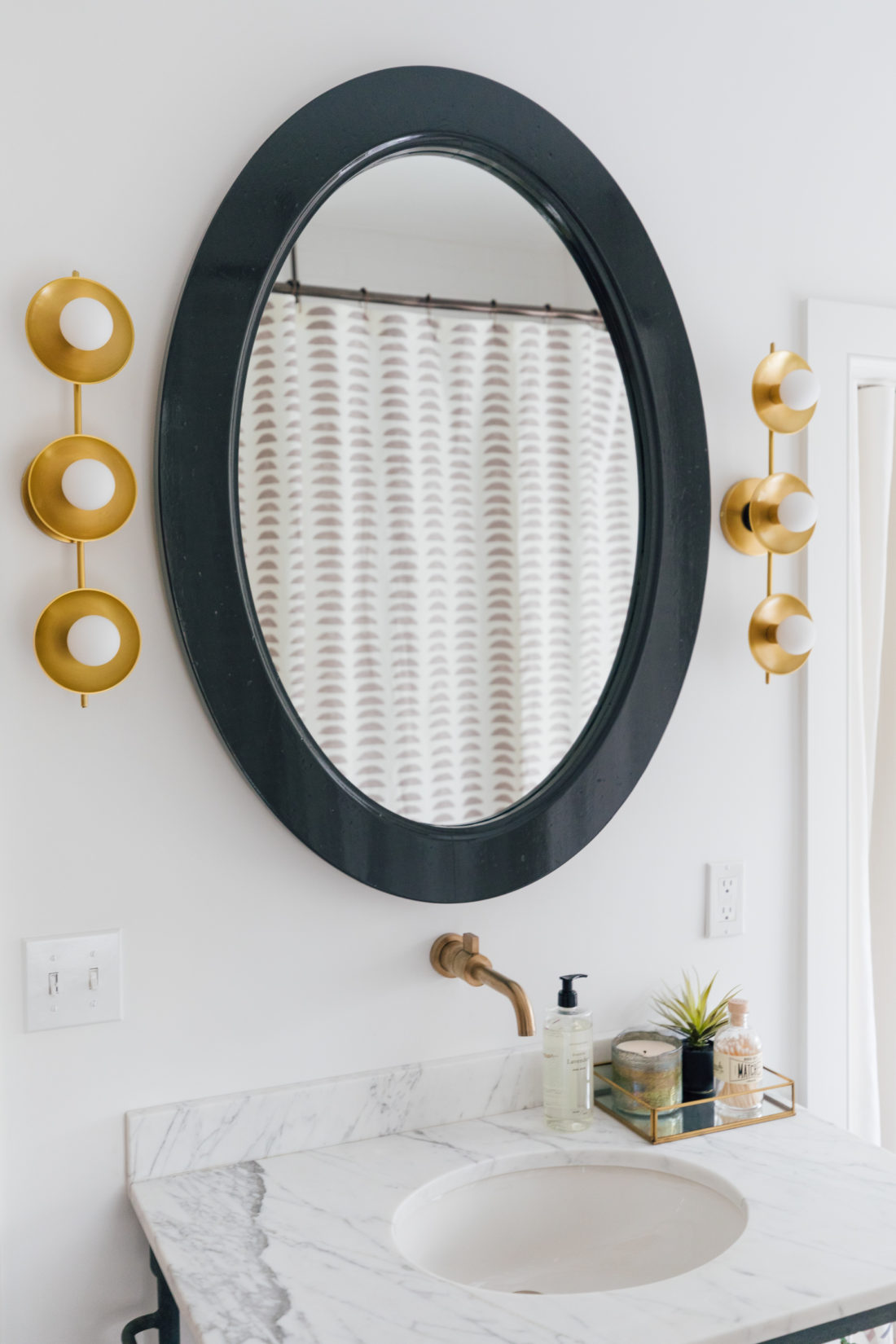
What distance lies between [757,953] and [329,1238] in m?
0.76

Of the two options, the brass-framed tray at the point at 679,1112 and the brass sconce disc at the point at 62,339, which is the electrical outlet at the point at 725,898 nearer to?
the brass-framed tray at the point at 679,1112

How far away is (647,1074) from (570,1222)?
0.60 feet

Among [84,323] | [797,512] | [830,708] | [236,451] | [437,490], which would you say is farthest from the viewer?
[830,708]

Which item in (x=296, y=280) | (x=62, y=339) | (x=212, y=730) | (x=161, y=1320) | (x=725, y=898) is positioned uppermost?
(x=296, y=280)

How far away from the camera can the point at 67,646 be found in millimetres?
1110

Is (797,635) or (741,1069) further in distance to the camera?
(797,635)

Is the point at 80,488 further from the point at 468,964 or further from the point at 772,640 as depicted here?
the point at 772,640

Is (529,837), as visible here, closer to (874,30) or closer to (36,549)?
(36,549)

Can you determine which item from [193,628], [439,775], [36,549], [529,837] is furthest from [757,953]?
[36,549]

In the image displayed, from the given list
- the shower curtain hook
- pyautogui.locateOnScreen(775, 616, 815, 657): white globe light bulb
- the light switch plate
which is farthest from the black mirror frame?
the light switch plate

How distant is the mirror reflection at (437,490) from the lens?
4.11ft

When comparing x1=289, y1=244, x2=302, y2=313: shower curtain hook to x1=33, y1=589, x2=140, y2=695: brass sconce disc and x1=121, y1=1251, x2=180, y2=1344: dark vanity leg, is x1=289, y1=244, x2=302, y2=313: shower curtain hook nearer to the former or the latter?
x1=33, y1=589, x2=140, y2=695: brass sconce disc

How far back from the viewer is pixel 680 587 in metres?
1.45

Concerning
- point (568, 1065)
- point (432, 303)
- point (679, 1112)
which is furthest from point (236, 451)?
point (679, 1112)
